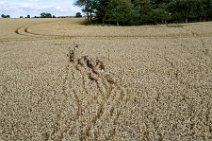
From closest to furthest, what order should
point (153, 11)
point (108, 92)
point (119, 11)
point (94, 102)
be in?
point (94, 102) → point (108, 92) → point (153, 11) → point (119, 11)

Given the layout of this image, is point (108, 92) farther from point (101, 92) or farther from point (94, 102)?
point (94, 102)

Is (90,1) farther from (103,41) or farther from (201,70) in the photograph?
(201,70)

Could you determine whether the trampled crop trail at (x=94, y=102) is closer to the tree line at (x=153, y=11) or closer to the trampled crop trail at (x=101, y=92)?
the trampled crop trail at (x=101, y=92)

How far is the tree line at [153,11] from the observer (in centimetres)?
6625

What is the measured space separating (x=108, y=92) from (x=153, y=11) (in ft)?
141

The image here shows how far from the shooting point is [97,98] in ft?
79.4

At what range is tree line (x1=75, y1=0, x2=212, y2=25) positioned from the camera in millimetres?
66250

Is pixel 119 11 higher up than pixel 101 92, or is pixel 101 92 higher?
pixel 119 11

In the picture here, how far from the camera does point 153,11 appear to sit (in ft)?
217

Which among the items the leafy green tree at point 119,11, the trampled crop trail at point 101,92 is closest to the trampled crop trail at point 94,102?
the trampled crop trail at point 101,92

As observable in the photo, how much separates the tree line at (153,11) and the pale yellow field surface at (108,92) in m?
24.4

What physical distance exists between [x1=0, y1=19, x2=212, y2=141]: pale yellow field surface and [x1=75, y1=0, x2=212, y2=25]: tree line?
24.4 meters

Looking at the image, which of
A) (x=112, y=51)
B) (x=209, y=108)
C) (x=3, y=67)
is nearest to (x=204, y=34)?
(x=112, y=51)

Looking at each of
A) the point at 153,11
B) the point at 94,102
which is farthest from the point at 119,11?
the point at 94,102
